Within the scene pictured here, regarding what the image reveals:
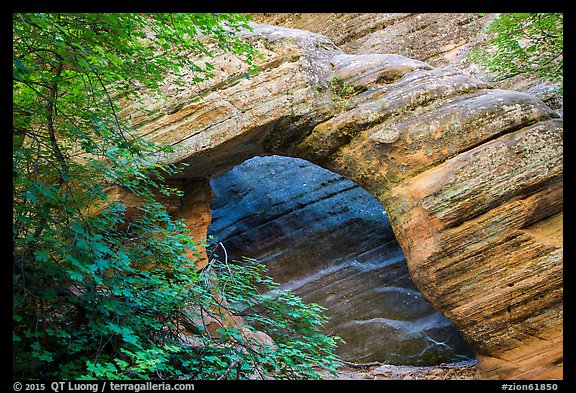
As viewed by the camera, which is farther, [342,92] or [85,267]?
[342,92]

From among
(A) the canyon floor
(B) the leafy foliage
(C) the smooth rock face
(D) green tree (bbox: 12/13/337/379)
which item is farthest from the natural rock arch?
(D) green tree (bbox: 12/13/337/379)

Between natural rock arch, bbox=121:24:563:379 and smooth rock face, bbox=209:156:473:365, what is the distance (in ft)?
6.91

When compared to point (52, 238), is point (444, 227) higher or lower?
higher

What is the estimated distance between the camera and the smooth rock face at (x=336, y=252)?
27.9ft

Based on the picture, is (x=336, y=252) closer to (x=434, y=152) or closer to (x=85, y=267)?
(x=434, y=152)

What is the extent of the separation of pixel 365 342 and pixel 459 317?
271 cm

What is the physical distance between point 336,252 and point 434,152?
4.02 m

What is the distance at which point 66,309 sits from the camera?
4605 mm

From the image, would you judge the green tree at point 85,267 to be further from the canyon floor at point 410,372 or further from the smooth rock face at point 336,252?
the smooth rock face at point 336,252

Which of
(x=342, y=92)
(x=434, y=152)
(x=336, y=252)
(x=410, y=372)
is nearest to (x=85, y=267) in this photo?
(x=434, y=152)

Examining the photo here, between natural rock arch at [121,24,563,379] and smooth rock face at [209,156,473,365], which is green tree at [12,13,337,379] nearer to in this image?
natural rock arch at [121,24,563,379]

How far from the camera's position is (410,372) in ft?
25.0
